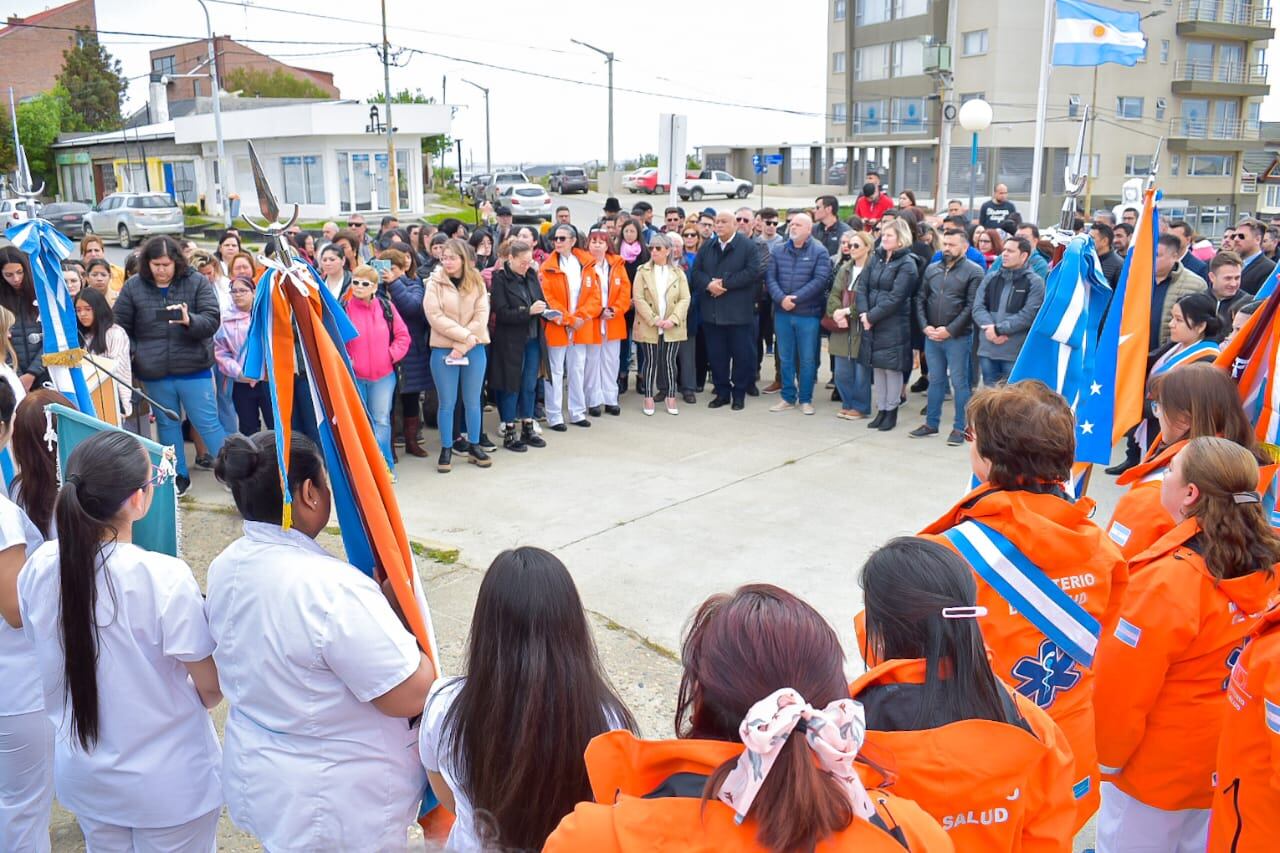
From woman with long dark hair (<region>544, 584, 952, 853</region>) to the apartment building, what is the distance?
4369 cm

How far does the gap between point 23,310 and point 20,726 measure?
485 centimetres

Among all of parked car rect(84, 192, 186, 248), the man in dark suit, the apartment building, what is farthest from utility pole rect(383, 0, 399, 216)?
the man in dark suit

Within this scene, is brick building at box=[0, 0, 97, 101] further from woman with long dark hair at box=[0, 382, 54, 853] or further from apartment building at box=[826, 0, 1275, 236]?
woman with long dark hair at box=[0, 382, 54, 853]

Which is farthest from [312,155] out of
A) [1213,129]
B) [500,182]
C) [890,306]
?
[1213,129]

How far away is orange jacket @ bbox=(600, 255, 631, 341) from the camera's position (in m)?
10.0

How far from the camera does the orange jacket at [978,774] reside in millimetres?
2076

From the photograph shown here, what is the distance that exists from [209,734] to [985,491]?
2364 millimetres

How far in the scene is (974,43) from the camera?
143 ft

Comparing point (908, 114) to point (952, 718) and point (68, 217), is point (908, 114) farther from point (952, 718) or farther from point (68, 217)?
point (952, 718)

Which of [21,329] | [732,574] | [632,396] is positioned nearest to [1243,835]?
[732,574]

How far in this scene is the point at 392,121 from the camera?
3984cm

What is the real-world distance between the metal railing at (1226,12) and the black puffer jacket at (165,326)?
48.5 m

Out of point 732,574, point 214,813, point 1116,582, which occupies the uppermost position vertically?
point 1116,582

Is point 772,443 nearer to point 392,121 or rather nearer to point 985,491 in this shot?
point 985,491
